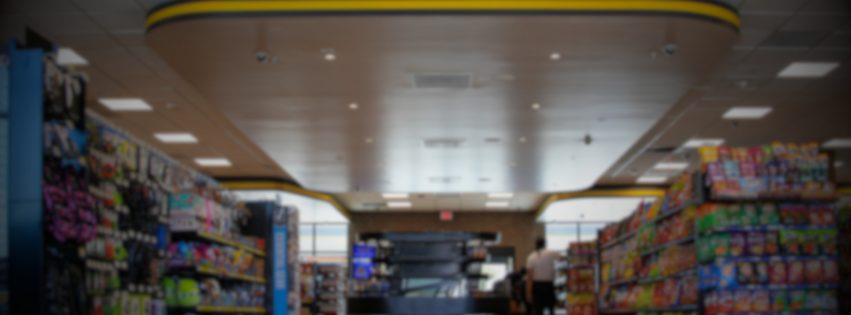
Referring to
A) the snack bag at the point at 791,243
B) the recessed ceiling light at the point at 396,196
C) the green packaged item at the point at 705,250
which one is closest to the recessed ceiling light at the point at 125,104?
the green packaged item at the point at 705,250

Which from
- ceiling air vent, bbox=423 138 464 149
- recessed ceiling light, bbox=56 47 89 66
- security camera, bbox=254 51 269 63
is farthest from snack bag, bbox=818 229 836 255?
recessed ceiling light, bbox=56 47 89 66

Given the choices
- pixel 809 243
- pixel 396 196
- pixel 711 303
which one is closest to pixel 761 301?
pixel 711 303

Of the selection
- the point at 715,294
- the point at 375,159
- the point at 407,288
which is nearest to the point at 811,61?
the point at 715,294

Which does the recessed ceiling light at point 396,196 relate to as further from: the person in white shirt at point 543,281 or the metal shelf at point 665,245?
the metal shelf at point 665,245

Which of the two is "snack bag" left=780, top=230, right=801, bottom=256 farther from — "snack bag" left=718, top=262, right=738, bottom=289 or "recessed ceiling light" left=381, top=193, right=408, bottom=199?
"recessed ceiling light" left=381, top=193, right=408, bottom=199

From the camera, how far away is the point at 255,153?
14.8m

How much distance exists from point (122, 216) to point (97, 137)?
Answer: 1.81 feet

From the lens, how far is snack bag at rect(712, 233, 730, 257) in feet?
19.9

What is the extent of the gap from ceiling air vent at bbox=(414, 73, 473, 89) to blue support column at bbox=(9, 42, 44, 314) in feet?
16.1

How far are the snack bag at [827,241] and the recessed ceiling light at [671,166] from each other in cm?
991

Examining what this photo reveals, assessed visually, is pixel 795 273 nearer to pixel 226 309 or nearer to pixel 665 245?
pixel 665 245

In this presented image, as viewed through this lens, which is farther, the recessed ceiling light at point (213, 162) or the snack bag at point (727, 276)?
the recessed ceiling light at point (213, 162)

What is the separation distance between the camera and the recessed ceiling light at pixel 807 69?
8852 mm

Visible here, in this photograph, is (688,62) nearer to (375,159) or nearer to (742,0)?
(742,0)
